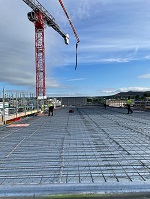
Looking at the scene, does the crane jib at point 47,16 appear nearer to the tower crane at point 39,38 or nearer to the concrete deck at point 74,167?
the tower crane at point 39,38

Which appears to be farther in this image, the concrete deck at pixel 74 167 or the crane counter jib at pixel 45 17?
the crane counter jib at pixel 45 17

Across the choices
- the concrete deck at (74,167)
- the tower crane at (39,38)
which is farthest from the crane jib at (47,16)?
the concrete deck at (74,167)

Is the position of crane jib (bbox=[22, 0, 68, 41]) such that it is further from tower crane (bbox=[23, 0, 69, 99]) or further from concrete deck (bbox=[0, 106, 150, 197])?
concrete deck (bbox=[0, 106, 150, 197])

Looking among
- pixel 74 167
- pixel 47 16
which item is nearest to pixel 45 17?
pixel 47 16

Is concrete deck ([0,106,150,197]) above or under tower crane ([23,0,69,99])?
under

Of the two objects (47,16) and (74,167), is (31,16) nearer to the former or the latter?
(47,16)

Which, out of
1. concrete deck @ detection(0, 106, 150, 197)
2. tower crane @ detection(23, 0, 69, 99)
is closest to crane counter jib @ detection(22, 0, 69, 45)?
tower crane @ detection(23, 0, 69, 99)

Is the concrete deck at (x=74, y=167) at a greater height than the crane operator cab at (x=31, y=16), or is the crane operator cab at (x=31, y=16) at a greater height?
the crane operator cab at (x=31, y=16)

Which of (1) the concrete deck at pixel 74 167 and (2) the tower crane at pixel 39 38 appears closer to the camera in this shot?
(1) the concrete deck at pixel 74 167

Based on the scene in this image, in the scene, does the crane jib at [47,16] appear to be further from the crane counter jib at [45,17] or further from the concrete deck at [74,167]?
the concrete deck at [74,167]

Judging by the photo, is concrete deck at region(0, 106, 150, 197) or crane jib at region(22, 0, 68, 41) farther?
crane jib at region(22, 0, 68, 41)

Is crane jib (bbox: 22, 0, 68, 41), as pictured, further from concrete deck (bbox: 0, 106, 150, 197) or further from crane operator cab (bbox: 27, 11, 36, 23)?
concrete deck (bbox: 0, 106, 150, 197)

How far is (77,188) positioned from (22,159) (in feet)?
6.23

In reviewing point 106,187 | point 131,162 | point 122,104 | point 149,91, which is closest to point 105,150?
point 131,162
